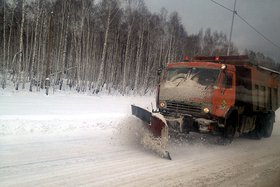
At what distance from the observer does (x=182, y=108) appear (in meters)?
8.98

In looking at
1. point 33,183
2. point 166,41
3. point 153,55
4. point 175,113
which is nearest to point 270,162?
point 175,113

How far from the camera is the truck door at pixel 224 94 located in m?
8.82

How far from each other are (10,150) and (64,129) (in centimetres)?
316

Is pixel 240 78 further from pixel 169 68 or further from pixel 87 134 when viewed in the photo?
pixel 87 134

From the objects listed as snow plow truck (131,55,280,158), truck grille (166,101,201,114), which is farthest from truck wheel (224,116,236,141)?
truck grille (166,101,201,114)

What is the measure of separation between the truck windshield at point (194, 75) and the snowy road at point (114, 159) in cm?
195

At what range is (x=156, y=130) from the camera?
770 centimetres

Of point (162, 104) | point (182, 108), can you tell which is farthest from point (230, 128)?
point (162, 104)

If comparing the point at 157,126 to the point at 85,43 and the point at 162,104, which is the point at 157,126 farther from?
the point at 85,43

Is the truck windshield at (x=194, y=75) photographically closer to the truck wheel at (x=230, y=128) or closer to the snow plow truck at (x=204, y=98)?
the snow plow truck at (x=204, y=98)

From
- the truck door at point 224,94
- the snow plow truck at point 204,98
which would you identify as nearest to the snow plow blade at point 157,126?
the snow plow truck at point 204,98

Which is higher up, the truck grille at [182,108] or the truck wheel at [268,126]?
the truck grille at [182,108]

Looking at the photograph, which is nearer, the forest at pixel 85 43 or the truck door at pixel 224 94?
the truck door at pixel 224 94

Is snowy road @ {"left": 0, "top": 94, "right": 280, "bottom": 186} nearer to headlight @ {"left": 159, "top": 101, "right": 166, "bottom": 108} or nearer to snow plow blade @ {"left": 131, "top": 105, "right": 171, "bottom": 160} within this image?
snow plow blade @ {"left": 131, "top": 105, "right": 171, "bottom": 160}
